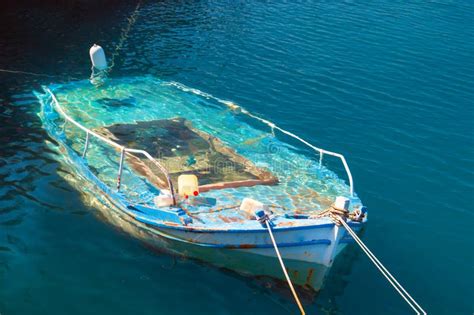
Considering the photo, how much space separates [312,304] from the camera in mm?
13648

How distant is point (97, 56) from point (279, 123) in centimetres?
980

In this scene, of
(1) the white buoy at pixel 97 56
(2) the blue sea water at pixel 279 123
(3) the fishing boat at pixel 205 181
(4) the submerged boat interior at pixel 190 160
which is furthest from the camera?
(1) the white buoy at pixel 97 56

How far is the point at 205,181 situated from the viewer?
1603 centimetres

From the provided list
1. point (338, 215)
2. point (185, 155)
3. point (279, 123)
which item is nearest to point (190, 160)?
point (185, 155)

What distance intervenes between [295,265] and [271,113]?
12.2 m

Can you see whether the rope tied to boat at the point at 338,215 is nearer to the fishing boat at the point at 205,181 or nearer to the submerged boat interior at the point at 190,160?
the fishing boat at the point at 205,181

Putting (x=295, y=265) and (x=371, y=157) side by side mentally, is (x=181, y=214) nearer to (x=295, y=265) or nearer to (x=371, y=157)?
(x=295, y=265)

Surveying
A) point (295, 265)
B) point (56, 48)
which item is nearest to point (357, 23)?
point (56, 48)

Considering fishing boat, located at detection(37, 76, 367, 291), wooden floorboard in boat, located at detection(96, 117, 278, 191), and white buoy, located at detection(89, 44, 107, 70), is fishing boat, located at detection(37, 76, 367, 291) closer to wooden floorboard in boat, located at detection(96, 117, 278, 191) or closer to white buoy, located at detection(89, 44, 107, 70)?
wooden floorboard in boat, located at detection(96, 117, 278, 191)

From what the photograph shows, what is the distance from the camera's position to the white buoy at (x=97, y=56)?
2552cm

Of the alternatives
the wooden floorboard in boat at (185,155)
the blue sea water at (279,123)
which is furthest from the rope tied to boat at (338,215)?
the wooden floorboard in boat at (185,155)

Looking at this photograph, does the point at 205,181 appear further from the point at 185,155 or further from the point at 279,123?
the point at 279,123

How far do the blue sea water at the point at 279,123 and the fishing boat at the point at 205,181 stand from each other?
937 millimetres

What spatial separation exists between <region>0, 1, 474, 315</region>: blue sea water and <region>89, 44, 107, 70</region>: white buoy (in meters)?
1.58
